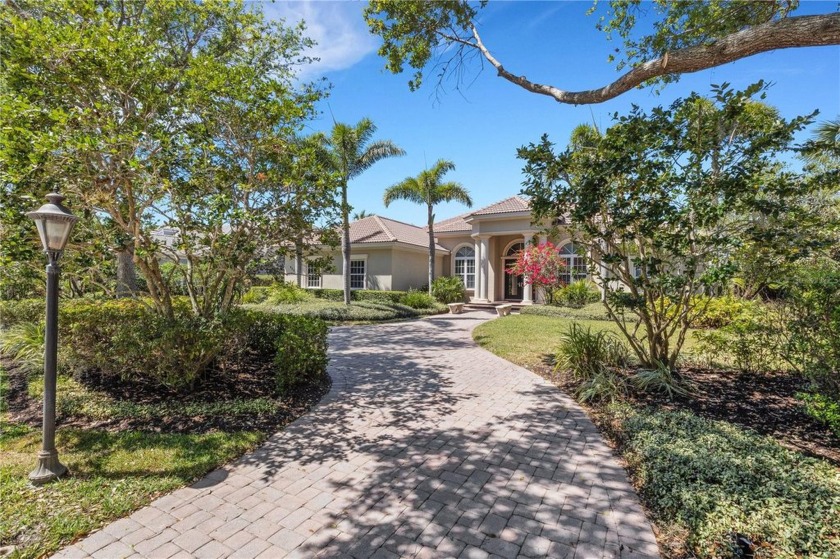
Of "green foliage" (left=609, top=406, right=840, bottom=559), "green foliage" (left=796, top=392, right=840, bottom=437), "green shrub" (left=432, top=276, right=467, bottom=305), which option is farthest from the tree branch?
"green shrub" (left=432, top=276, right=467, bottom=305)

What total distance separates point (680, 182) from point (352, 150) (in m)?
15.1

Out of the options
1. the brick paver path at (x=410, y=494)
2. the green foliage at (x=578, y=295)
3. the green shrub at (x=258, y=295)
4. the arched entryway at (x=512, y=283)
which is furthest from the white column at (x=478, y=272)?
the brick paver path at (x=410, y=494)

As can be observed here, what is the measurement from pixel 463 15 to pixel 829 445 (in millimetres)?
9746

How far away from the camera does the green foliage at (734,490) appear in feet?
9.11

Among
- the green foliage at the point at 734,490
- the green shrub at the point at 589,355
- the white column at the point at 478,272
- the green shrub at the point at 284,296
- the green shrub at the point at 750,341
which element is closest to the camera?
the green foliage at the point at 734,490

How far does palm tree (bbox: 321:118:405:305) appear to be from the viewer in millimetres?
17750

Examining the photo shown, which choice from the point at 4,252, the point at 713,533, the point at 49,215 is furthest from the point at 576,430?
the point at 4,252

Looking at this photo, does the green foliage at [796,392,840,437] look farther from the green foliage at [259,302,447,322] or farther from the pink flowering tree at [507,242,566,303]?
the pink flowering tree at [507,242,566,303]

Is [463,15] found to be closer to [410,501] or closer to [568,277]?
[410,501]

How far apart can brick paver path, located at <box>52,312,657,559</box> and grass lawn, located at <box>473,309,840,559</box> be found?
29 centimetres

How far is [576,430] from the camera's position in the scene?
207 inches

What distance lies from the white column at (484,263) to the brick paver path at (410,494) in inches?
650

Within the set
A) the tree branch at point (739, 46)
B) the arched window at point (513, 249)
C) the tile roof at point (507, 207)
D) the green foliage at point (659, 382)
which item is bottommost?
the green foliage at point (659, 382)

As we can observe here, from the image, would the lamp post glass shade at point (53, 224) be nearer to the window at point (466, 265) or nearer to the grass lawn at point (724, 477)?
the grass lawn at point (724, 477)
